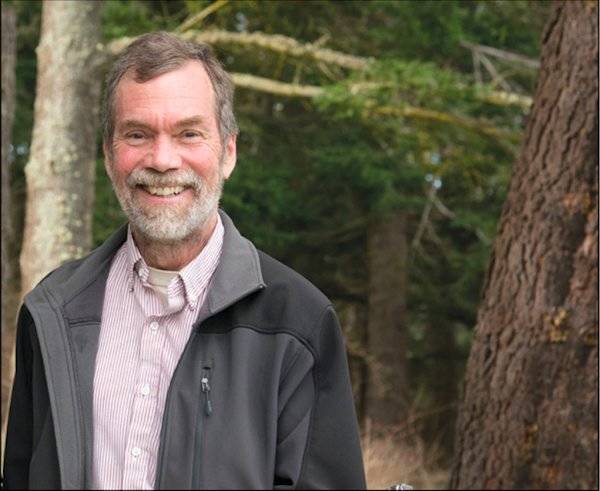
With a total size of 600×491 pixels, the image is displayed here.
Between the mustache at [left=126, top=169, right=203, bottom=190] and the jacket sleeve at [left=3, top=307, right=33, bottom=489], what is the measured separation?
16.5 inches

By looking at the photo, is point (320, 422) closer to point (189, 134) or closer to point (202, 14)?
point (189, 134)

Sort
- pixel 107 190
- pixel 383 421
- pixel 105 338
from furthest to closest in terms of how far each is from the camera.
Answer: pixel 383 421 → pixel 107 190 → pixel 105 338

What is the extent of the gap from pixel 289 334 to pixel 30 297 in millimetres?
604

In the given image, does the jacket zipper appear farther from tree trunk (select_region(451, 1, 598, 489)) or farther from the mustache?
tree trunk (select_region(451, 1, 598, 489))

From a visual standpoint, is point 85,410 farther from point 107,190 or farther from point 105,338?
point 107,190

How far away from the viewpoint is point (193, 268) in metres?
2.71

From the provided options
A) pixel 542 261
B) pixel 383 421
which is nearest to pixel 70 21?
pixel 542 261

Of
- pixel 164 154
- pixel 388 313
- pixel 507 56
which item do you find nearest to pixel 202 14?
pixel 507 56

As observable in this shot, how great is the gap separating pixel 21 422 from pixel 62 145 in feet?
24.0

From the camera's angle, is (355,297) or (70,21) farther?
(355,297)

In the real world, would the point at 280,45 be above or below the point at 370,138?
above

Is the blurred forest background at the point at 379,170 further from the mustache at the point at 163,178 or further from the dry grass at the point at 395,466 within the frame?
the mustache at the point at 163,178

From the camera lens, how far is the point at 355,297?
1822cm

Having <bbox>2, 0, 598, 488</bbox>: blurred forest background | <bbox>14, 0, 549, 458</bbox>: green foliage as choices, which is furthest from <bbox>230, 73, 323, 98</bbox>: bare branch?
<bbox>14, 0, 549, 458</bbox>: green foliage
